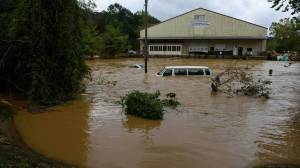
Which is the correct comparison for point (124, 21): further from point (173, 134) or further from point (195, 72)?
point (173, 134)

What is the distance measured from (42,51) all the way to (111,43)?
2026 inches

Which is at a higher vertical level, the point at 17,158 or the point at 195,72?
the point at 195,72

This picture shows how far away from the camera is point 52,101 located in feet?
62.1

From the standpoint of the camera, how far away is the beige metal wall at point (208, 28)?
72000 millimetres

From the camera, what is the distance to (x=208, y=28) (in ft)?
245

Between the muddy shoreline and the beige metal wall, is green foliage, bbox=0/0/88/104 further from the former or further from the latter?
the beige metal wall

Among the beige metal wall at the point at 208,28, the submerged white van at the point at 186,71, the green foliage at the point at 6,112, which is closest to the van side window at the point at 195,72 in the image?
the submerged white van at the point at 186,71

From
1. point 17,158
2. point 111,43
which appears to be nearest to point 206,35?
point 111,43

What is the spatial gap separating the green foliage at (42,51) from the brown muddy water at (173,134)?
113 cm

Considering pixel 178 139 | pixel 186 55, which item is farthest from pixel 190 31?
pixel 178 139

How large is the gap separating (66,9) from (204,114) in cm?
814

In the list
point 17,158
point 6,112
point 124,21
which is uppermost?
point 124,21

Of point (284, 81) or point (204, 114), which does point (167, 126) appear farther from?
point (284, 81)

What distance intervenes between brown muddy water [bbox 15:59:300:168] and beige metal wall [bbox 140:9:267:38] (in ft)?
168
